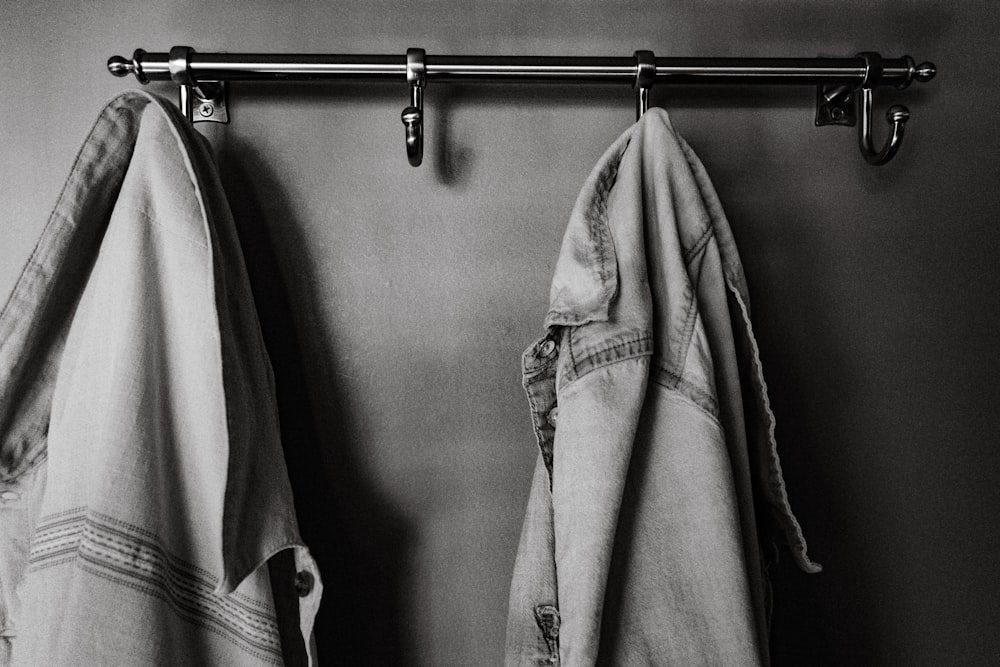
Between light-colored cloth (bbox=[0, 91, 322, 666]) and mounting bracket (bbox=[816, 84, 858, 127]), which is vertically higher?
mounting bracket (bbox=[816, 84, 858, 127])

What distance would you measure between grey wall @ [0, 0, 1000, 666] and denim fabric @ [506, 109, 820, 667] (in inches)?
4.6

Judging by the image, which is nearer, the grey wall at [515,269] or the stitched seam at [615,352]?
the stitched seam at [615,352]

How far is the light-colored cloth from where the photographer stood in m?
0.50

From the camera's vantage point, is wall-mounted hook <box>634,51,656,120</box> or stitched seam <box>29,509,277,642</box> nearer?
stitched seam <box>29,509,277,642</box>

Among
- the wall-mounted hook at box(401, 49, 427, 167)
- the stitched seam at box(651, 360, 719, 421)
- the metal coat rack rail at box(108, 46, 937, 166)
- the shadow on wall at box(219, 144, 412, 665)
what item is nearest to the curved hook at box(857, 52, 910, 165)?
the metal coat rack rail at box(108, 46, 937, 166)

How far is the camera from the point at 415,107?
23.7 inches

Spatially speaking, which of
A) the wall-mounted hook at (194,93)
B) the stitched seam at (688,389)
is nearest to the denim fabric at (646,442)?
the stitched seam at (688,389)

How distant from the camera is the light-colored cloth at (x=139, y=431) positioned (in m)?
0.50

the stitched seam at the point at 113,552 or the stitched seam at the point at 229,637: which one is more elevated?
the stitched seam at the point at 113,552

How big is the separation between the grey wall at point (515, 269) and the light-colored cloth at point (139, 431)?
0.12 metres

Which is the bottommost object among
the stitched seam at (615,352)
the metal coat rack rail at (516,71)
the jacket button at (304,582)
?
the jacket button at (304,582)

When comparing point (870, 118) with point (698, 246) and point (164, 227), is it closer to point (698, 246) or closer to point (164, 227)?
point (698, 246)

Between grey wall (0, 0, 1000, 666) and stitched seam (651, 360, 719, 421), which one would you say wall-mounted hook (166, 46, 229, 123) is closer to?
grey wall (0, 0, 1000, 666)

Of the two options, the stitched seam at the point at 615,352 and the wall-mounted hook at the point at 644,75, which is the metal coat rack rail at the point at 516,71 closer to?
the wall-mounted hook at the point at 644,75
